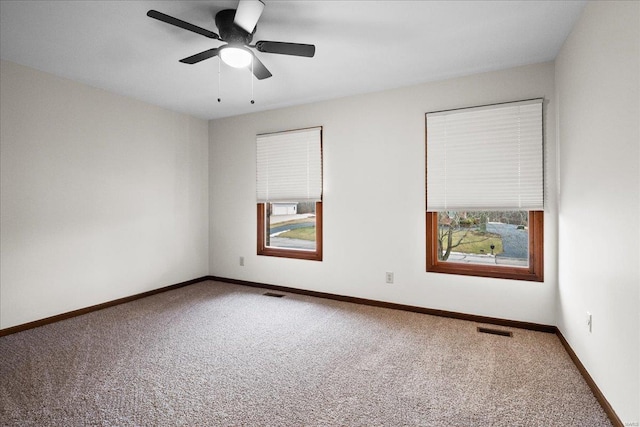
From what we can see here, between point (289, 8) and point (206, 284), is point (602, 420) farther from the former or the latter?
point (206, 284)

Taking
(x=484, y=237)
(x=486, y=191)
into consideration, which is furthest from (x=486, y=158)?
(x=484, y=237)

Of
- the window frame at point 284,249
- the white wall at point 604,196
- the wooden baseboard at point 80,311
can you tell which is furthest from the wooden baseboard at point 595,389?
the wooden baseboard at point 80,311

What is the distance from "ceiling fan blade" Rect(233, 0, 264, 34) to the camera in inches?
77.7

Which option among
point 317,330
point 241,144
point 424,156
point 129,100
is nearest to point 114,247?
point 129,100

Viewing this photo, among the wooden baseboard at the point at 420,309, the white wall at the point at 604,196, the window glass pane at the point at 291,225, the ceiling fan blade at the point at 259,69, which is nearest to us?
the white wall at the point at 604,196

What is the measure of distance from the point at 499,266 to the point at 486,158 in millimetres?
1092

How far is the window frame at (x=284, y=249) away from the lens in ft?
14.0

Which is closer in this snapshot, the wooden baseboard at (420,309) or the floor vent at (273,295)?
the wooden baseboard at (420,309)

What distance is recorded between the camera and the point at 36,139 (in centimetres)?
324

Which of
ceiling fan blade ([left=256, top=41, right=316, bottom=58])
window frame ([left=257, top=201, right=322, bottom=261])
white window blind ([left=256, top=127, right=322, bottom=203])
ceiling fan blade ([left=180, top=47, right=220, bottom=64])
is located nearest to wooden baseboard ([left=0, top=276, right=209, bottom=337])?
window frame ([left=257, top=201, right=322, bottom=261])

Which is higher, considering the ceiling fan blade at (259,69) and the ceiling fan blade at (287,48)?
the ceiling fan blade at (259,69)

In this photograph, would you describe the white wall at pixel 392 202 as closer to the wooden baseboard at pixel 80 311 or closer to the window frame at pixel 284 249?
the window frame at pixel 284 249

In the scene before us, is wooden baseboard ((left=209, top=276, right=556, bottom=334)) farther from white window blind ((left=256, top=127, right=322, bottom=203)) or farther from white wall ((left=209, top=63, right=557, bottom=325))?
white window blind ((left=256, top=127, right=322, bottom=203))

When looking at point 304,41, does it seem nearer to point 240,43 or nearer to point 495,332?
point 240,43
